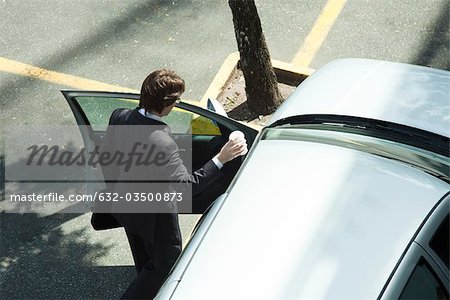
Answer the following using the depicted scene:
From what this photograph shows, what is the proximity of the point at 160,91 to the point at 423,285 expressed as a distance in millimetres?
2017

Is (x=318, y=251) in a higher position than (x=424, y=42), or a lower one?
lower

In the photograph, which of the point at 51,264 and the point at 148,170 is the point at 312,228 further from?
the point at 51,264

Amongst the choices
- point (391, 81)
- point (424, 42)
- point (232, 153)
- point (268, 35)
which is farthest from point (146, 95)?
point (424, 42)

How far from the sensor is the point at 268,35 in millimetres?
7883

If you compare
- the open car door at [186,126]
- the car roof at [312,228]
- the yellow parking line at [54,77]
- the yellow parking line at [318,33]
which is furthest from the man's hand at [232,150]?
the yellow parking line at [318,33]

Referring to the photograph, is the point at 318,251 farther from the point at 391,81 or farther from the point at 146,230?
the point at 391,81

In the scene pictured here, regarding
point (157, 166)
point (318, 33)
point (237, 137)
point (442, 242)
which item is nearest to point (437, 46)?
point (318, 33)

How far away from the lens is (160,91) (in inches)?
187

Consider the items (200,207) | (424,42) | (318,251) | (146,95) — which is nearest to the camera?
(318,251)

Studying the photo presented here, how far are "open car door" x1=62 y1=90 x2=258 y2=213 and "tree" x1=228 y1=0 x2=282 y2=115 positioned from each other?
138 centimetres

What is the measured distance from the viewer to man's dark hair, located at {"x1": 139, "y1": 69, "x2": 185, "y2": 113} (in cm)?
475

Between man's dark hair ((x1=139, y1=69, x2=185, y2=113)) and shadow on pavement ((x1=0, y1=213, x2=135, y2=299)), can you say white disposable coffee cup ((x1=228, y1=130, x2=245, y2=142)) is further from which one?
shadow on pavement ((x1=0, y1=213, x2=135, y2=299))

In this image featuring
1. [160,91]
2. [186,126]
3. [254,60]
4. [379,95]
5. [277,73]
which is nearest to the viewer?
[160,91]

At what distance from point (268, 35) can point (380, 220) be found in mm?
4481
